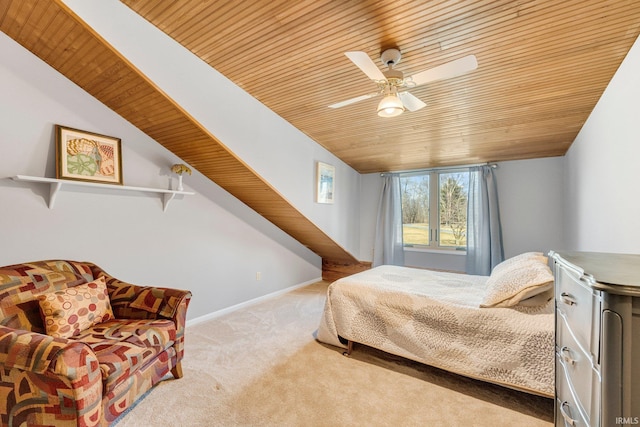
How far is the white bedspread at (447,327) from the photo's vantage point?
5.92 ft

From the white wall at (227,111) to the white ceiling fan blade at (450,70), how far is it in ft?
5.62

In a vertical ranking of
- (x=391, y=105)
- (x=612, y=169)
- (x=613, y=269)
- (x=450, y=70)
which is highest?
(x=450, y=70)

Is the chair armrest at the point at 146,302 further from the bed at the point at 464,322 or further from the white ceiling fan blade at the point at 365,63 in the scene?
the white ceiling fan blade at the point at 365,63

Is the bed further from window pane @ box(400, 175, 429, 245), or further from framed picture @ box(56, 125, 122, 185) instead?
window pane @ box(400, 175, 429, 245)

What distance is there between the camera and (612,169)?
2061 millimetres

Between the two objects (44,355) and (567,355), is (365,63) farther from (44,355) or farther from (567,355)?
(44,355)

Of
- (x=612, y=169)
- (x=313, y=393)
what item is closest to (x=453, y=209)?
(x=612, y=169)

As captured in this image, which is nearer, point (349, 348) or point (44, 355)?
point (44, 355)

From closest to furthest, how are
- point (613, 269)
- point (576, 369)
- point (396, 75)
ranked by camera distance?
point (613, 269) < point (576, 369) < point (396, 75)

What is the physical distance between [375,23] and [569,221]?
3.50 meters

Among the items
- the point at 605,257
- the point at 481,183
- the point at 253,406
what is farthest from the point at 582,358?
the point at 481,183

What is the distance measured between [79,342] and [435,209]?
4.91 meters

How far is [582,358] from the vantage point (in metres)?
0.95

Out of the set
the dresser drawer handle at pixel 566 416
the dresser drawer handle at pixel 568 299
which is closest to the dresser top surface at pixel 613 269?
the dresser drawer handle at pixel 568 299
